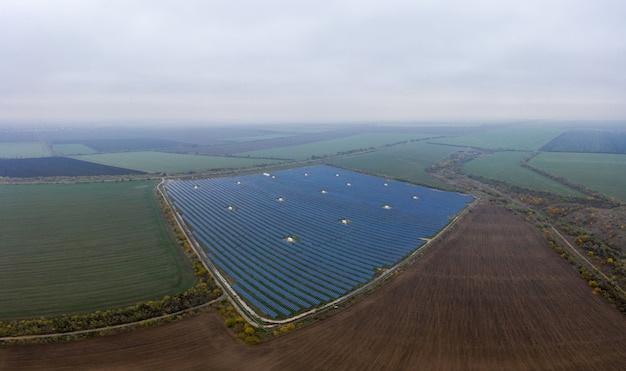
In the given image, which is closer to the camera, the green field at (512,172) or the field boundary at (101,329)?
the field boundary at (101,329)

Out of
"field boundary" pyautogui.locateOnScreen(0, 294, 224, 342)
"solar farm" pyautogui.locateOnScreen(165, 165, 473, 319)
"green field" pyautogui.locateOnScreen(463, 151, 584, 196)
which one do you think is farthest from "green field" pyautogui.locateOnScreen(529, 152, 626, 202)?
"field boundary" pyautogui.locateOnScreen(0, 294, 224, 342)

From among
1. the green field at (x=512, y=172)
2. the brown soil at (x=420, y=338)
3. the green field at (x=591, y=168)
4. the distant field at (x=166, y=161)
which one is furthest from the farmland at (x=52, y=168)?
the green field at (x=591, y=168)

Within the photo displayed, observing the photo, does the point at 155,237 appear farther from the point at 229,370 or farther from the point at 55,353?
the point at 229,370

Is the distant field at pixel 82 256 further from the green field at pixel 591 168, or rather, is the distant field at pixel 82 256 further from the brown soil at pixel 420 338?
the green field at pixel 591 168

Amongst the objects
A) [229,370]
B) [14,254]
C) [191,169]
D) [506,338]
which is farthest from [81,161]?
[506,338]

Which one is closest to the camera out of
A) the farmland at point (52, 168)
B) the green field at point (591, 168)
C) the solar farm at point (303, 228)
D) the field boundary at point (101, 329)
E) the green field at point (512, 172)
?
the field boundary at point (101, 329)

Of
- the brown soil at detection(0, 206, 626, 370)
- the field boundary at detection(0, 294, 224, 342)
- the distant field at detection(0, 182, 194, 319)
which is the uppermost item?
the distant field at detection(0, 182, 194, 319)

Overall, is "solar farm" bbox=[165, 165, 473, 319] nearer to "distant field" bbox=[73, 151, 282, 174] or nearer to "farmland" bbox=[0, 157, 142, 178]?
"distant field" bbox=[73, 151, 282, 174]
